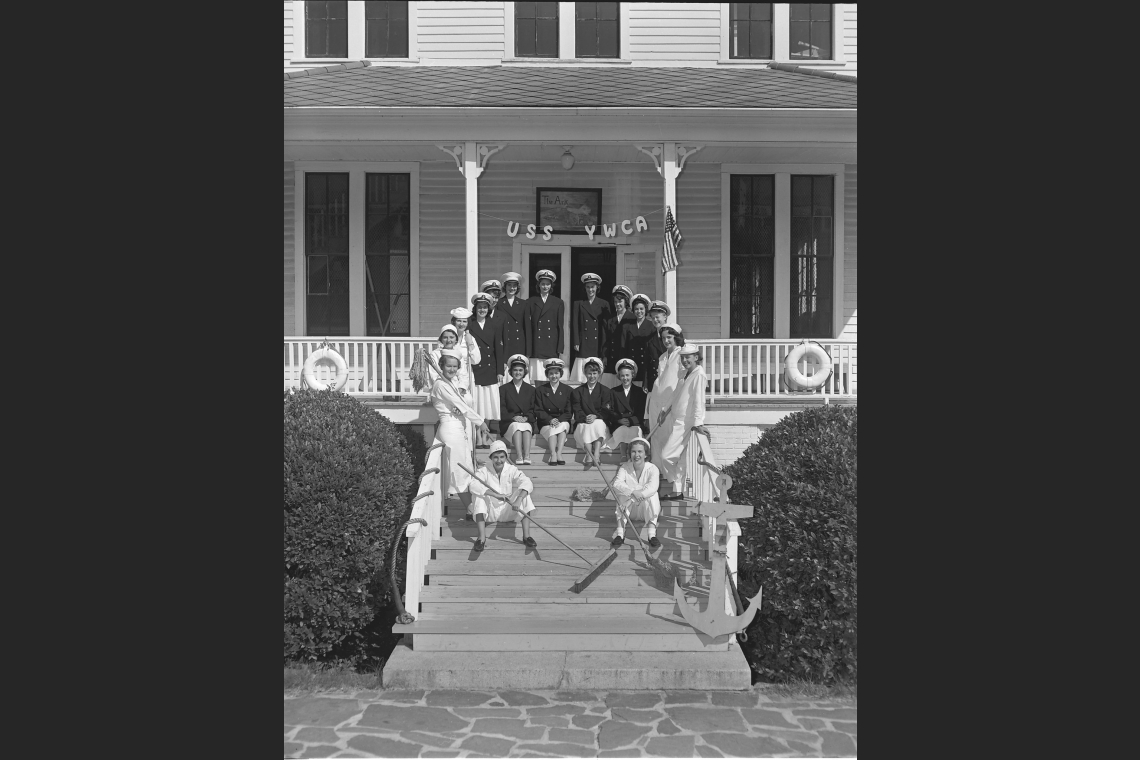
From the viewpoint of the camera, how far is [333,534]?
30.5ft

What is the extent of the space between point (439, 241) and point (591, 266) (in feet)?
7.53

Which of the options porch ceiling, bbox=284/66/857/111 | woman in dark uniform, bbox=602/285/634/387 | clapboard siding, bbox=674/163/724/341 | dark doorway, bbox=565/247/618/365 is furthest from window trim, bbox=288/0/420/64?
woman in dark uniform, bbox=602/285/634/387

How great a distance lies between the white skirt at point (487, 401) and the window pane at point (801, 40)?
760 centimetres

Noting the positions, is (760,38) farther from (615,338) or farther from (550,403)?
(550,403)

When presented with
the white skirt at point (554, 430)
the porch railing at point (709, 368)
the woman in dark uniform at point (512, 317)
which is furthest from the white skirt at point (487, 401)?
the porch railing at point (709, 368)

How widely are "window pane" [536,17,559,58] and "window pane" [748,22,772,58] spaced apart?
2.94 metres

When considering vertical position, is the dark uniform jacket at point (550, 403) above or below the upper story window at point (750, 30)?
below

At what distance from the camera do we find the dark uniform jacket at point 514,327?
12195 millimetres

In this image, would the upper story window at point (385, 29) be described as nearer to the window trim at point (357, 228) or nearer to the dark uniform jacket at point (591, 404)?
the window trim at point (357, 228)

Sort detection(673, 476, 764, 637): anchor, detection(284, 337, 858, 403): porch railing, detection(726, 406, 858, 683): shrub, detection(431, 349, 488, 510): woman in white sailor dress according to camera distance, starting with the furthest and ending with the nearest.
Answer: detection(284, 337, 858, 403): porch railing < detection(431, 349, 488, 510): woman in white sailor dress < detection(726, 406, 858, 683): shrub < detection(673, 476, 764, 637): anchor

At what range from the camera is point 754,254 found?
49.9 ft

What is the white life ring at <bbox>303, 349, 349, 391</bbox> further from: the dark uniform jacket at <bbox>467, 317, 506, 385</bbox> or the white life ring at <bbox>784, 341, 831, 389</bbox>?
the white life ring at <bbox>784, 341, 831, 389</bbox>

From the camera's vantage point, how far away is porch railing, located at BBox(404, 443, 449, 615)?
8.91m

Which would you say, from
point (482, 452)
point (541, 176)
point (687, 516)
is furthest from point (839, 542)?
point (541, 176)
